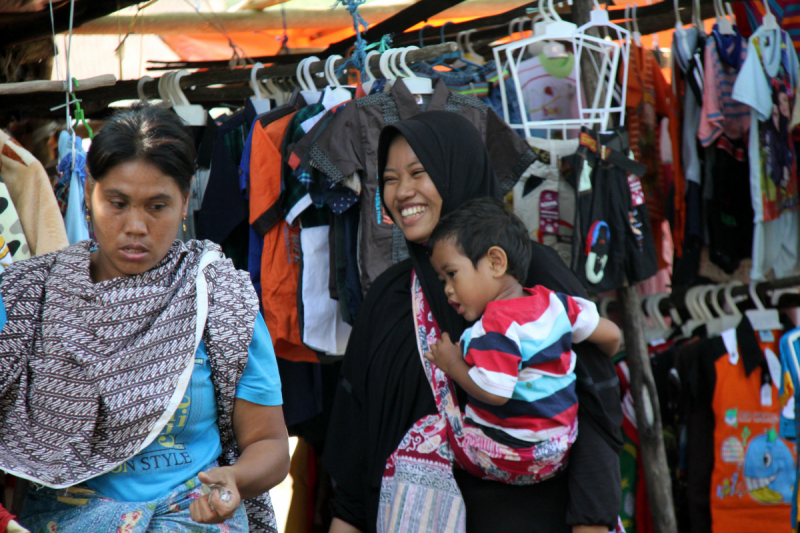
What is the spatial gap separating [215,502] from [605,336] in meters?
1.15

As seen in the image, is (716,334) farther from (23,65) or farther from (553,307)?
Answer: (23,65)

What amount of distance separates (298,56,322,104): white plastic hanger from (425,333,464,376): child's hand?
75.3 inches

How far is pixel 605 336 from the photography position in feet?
6.91

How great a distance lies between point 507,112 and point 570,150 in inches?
14.3

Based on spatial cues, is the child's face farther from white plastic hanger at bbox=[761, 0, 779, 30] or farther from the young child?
white plastic hanger at bbox=[761, 0, 779, 30]

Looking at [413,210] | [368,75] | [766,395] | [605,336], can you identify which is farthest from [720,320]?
[413,210]

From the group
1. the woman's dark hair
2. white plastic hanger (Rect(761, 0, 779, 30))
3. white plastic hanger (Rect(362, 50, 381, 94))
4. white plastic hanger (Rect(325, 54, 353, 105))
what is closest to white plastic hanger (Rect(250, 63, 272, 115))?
white plastic hanger (Rect(325, 54, 353, 105))

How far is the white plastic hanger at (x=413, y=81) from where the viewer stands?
132 inches

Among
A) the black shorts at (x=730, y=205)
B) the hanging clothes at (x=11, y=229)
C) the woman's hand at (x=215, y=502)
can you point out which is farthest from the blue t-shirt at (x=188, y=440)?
the black shorts at (x=730, y=205)

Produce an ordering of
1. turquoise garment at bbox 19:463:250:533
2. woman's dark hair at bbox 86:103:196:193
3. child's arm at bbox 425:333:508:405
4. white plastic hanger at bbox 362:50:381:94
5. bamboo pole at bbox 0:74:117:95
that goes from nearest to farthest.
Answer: turquoise garment at bbox 19:463:250:533
woman's dark hair at bbox 86:103:196:193
child's arm at bbox 425:333:508:405
bamboo pole at bbox 0:74:117:95
white plastic hanger at bbox 362:50:381:94

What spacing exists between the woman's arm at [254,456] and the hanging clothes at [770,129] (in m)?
2.84

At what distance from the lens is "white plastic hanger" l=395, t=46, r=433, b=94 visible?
3.36m

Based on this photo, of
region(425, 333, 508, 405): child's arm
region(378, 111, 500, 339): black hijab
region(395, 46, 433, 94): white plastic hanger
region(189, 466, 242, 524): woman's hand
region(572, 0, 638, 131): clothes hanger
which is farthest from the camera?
region(572, 0, 638, 131): clothes hanger

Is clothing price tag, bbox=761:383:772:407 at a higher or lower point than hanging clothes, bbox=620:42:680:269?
lower
